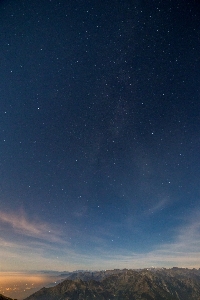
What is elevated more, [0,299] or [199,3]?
[199,3]

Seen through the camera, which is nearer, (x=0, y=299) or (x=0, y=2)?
(x=0, y=2)

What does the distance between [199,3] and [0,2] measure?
1814cm

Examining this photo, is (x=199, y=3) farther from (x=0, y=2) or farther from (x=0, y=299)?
(x=0, y=299)

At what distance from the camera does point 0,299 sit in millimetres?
85562

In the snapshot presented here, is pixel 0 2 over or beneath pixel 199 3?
beneath

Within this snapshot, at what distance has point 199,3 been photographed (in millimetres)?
15617

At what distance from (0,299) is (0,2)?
400 ft

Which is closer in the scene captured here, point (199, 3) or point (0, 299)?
point (199, 3)

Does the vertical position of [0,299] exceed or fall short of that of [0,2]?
→ it falls short

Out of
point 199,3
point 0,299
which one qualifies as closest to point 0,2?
point 199,3

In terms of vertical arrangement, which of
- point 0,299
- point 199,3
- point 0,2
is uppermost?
point 199,3
